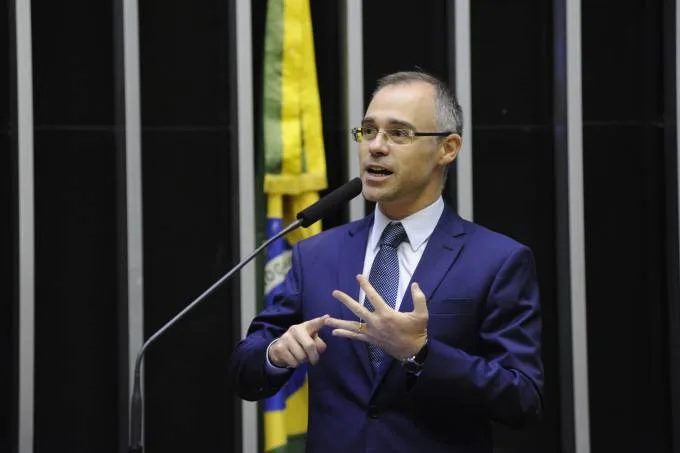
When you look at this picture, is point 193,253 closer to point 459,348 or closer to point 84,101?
point 84,101

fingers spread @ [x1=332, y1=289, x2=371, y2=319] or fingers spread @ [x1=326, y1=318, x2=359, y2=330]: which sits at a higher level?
fingers spread @ [x1=332, y1=289, x2=371, y2=319]

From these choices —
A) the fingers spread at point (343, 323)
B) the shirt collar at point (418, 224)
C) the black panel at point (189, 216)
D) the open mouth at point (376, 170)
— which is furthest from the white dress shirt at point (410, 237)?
the black panel at point (189, 216)

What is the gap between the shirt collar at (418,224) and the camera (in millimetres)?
2398

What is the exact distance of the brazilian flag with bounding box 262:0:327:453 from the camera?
159 inches

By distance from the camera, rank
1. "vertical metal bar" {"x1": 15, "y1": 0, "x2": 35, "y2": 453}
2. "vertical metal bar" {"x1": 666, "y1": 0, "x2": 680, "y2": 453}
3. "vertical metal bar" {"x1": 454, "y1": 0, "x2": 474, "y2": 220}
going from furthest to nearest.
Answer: "vertical metal bar" {"x1": 666, "y1": 0, "x2": 680, "y2": 453}, "vertical metal bar" {"x1": 454, "y1": 0, "x2": 474, "y2": 220}, "vertical metal bar" {"x1": 15, "y1": 0, "x2": 35, "y2": 453}

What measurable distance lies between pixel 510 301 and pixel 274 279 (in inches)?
76.4

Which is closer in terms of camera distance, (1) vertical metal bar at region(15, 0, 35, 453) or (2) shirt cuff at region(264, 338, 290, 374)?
(2) shirt cuff at region(264, 338, 290, 374)

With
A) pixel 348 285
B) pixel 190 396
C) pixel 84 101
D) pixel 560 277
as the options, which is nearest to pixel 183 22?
pixel 84 101

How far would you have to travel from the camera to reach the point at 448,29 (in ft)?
14.0

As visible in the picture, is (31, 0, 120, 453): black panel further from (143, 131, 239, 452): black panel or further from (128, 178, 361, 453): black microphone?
(128, 178, 361, 453): black microphone

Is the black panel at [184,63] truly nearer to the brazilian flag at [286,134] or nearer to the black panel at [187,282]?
the black panel at [187,282]

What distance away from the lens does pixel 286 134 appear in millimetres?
4035

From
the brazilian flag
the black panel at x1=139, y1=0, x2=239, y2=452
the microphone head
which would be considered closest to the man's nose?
the microphone head

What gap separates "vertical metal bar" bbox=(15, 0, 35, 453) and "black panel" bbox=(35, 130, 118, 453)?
0.09m
